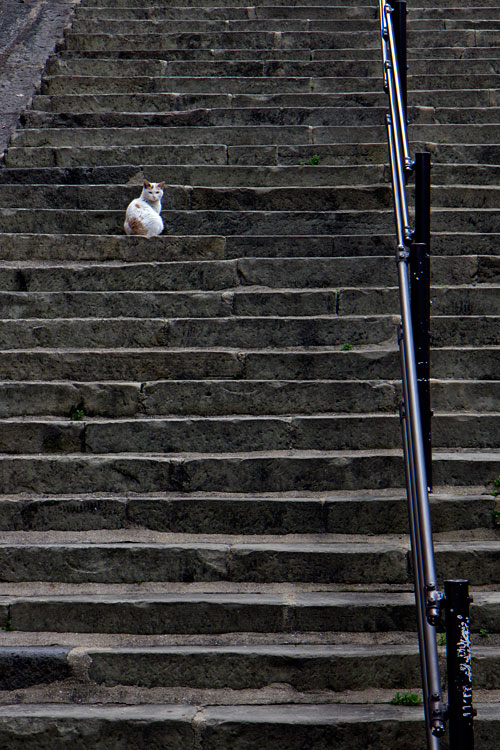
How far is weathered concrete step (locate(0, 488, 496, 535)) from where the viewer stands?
11.7 ft

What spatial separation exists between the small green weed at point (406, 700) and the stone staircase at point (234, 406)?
0.16ft

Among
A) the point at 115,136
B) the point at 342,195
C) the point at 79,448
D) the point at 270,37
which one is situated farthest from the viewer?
the point at 270,37

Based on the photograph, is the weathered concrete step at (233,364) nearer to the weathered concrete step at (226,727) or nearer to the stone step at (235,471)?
the stone step at (235,471)

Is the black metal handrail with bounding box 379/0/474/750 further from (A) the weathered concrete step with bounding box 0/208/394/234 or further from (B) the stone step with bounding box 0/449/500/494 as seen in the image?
(A) the weathered concrete step with bounding box 0/208/394/234

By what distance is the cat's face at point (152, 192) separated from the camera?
5348mm

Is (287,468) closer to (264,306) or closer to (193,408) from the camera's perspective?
(193,408)

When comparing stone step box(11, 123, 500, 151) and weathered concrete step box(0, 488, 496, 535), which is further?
stone step box(11, 123, 500, 151)

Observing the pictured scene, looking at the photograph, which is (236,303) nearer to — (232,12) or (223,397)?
(223,397)

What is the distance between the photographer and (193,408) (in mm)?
4297

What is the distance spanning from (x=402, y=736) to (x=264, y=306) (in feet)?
8.60

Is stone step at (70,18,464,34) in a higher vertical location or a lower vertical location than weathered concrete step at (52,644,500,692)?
higher

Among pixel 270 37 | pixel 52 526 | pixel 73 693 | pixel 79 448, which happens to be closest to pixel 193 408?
pixel 79 448

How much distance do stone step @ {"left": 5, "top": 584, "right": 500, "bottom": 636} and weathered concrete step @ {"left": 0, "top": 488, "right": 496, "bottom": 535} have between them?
372 millimetres

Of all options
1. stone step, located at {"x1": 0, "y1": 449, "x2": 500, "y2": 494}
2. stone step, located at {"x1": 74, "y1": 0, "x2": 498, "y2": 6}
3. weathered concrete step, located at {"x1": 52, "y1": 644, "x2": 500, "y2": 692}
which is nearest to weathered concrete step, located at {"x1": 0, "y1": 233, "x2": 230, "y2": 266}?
stone step, located at {"x1": 0, "y1": 449, "x2": 500, "y2": 494}
